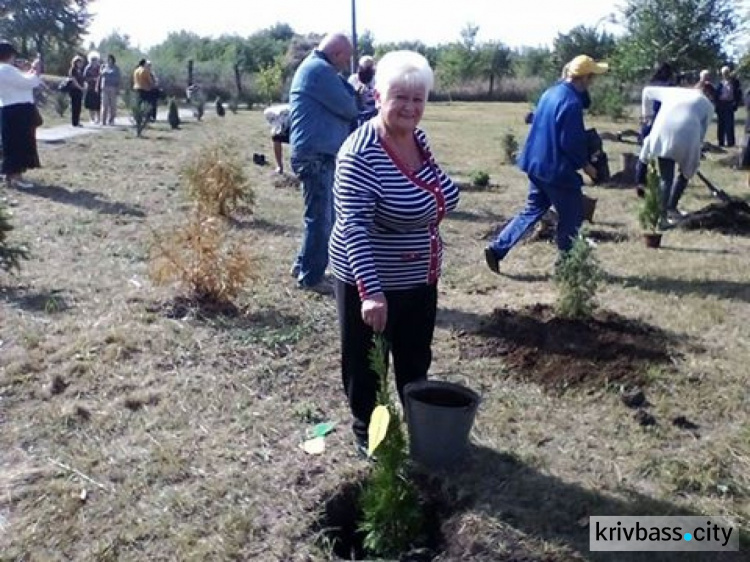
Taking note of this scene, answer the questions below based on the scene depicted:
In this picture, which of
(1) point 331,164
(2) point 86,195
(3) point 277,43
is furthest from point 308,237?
(3) point 277,43

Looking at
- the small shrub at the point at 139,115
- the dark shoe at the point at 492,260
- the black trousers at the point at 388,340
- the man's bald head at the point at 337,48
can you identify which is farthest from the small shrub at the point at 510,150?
the black trousers at the point at 388,340

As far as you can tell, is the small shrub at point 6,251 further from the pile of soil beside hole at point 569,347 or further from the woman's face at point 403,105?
the woman's face at point 403,105

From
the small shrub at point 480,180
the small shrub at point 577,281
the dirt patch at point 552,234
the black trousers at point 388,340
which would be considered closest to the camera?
the black trousers at point 388,340

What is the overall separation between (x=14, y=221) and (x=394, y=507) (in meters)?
6.76

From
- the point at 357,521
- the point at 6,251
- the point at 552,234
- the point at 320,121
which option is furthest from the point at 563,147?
the point at 6,251

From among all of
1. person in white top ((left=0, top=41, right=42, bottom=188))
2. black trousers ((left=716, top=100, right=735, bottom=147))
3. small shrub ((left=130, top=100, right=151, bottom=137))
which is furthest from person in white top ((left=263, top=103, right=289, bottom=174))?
black trousers ((left=716, top=100, right=735, bottom=147))

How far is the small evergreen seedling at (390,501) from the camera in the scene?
332 cm

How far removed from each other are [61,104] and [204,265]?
19.9 metres

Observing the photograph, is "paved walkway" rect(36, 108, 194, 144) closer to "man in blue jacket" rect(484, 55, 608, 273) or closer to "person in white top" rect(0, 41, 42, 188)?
"person in white top" rect(0, 41, 42, 188)

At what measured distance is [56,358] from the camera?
5.27m

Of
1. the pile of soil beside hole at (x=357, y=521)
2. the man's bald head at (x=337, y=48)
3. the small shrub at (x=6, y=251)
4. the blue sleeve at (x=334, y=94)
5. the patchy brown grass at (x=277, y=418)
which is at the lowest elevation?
the pile of soil beside hole at (x=357, y=521)

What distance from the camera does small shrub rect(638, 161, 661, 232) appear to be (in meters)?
8.03

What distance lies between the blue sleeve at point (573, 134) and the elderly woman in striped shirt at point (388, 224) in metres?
3.31

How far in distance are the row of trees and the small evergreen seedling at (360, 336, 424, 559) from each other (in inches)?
909
